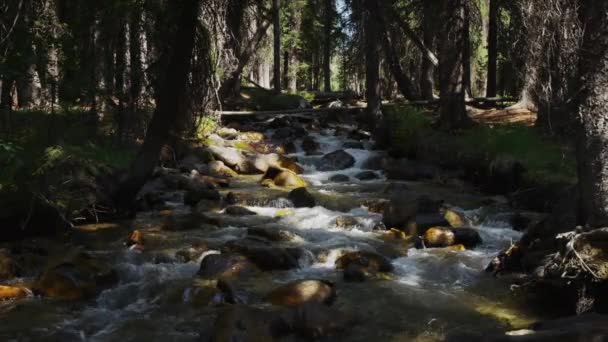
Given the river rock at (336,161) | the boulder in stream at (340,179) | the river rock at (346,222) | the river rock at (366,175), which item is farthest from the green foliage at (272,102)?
the river rock at (346,222)

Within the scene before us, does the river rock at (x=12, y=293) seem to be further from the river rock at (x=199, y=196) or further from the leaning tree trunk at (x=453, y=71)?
the leaning tree trunk at (x=453, y=71)

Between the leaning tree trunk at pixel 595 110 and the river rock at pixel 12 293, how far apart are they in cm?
613

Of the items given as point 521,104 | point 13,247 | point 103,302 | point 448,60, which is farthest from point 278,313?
point 521,104

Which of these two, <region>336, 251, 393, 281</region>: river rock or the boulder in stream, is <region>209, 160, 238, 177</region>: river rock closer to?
the boulder in stream

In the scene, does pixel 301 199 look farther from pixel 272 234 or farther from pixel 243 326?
pixel 243 326

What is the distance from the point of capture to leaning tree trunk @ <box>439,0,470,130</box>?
51.0ft

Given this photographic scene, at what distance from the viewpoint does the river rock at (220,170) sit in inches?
584

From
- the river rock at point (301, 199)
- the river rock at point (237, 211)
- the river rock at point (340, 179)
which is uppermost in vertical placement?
the river rock at point (340, 179)

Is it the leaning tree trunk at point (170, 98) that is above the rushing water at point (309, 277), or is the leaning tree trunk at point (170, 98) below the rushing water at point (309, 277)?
above

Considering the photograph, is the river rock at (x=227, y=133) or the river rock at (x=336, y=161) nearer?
the river rock at (x=336, y=161)

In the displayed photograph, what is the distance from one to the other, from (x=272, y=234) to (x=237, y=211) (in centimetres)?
182

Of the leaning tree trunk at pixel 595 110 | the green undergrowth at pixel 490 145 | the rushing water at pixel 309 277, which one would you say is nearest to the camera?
the leaning tree trunk at pixel 595 110

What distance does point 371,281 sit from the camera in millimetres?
7566

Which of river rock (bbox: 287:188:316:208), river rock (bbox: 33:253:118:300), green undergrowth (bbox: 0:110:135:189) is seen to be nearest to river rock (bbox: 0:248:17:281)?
river rock (bbox: 33:253:118:300)
